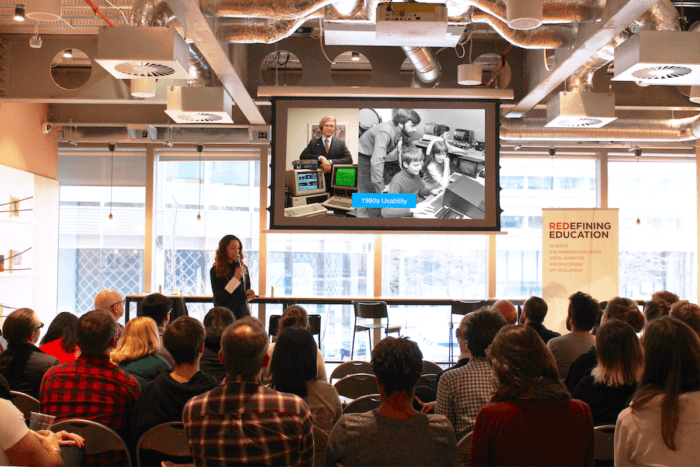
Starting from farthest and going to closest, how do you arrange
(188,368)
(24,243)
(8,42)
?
1. (24,243)
2. (8,42)
3. (188,368)

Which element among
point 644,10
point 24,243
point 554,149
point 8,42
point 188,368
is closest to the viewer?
point 188,368

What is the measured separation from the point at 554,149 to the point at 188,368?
23.7ft

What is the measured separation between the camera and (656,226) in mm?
8688

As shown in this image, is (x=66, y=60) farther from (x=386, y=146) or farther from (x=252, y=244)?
(x=386, y=146)

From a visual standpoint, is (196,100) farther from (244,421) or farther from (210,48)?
(244,421)

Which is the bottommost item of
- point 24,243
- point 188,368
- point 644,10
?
point 188,368

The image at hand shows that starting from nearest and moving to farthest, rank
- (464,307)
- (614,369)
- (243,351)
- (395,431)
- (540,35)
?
(395,431) → (243,351) → (614,369) → (540,35) → (464,307)

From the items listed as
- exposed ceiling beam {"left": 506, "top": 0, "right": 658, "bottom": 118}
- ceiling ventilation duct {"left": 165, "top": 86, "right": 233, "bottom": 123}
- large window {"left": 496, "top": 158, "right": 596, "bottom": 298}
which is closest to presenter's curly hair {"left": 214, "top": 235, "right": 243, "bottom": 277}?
ceiling ventilation duct {"left": 165, "top": 86, "right": 233, "bottom": 123}

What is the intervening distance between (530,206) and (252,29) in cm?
563

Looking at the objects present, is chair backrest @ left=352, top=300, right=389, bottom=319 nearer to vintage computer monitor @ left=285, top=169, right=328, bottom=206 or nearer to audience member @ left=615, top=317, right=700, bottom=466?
vintage computer monitor @ left=285, top=169, right=328, bottom=206

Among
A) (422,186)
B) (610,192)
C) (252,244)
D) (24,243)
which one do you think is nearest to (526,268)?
(610,192)

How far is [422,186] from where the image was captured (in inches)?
251

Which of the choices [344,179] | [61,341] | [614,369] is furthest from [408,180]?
[614,369]

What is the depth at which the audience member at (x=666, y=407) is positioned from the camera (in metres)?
1.83
